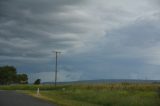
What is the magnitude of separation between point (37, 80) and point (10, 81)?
990 centimetres

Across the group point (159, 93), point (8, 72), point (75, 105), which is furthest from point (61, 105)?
point (8, 72)

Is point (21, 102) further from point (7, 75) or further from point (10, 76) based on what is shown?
point (10, 76)

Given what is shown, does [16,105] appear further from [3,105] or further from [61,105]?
[61,105]

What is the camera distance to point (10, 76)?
452 feet

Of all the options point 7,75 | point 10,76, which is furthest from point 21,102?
point 10,76

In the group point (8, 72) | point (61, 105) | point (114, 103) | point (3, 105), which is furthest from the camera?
point (8, 72)

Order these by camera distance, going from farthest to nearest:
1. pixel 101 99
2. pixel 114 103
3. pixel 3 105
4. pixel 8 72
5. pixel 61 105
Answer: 1. pixel 8 72
2. pixel 101 99
3. pixel 114 103
4. pixel 61 105
5. pixel 3 105

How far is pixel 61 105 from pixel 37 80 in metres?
115

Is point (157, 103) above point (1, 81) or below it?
below

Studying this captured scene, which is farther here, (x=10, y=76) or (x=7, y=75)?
(x=10, y=76)

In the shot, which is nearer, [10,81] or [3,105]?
[3,105]

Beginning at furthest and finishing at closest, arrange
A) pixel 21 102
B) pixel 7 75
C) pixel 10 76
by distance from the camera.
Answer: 1. pixel 10 76
2. pixel 7 75
3. pixel 21 102

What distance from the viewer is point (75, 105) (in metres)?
29.1

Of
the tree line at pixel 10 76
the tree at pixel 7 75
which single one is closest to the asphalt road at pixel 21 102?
the tree at pixel 7 75
